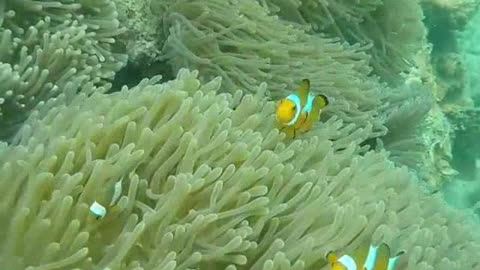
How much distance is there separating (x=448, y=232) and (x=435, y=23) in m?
5.73

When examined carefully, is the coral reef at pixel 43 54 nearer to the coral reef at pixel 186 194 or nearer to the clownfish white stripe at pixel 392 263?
the coral reef at pixel 186 194

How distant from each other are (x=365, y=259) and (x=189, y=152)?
1.73 feet

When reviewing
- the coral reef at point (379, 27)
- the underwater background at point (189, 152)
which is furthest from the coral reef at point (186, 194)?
the coral reef at point (379, 27)

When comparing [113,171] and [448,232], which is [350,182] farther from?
[113,171]

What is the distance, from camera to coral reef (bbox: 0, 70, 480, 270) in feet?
4.96

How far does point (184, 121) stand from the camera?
5.93ft

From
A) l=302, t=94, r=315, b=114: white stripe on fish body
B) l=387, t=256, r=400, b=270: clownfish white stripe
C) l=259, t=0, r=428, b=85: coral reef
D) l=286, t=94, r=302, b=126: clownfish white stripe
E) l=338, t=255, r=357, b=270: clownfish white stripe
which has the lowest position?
l=259, t=0, r=428, b=85: coral reef

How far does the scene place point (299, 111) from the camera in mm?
2088

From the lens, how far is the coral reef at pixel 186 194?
151 cm

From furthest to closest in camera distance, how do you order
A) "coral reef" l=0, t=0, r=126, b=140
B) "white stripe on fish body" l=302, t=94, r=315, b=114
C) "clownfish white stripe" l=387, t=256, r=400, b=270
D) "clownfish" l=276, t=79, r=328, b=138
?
1. "white stripe on fish body" l=302, t=94, r=315, b=114
2. "clownfish" l=276, t=79, r=328, b=138
3. "coral reef" l=0, t=0, r=126, b=140
4. "clownfish white stripe" l=387, t=256, r=400, b=270

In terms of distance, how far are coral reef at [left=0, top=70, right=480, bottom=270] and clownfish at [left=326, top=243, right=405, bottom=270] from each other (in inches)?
2.8

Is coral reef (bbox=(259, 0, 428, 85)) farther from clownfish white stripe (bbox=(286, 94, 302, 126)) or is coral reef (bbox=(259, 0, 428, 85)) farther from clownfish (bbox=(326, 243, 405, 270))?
clownfish (bbox=(326, 243, 405, 270))

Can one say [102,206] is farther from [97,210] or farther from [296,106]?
[296,106]

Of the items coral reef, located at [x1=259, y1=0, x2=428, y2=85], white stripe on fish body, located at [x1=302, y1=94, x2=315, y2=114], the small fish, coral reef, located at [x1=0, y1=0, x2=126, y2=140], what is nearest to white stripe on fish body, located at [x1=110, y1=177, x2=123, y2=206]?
the small fish
